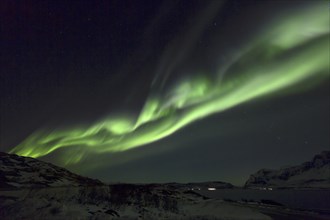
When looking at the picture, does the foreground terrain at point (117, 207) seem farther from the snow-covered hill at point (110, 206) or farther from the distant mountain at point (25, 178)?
the distant mountain at point (25, 178)

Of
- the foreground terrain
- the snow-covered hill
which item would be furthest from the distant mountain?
the foreground terrain

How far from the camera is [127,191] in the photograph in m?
57.6

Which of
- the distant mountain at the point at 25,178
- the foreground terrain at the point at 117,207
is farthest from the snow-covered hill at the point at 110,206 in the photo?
the distant mountain at the point at 25,178

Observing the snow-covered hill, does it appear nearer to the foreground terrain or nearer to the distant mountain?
the foreground terrain

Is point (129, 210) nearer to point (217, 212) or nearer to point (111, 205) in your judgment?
point (111, 205)

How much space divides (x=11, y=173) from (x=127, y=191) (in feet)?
359

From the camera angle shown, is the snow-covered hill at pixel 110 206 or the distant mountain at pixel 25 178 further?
the distant mountain at pixel 25 178

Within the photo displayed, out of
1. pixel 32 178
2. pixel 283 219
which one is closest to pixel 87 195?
pixel 283 219

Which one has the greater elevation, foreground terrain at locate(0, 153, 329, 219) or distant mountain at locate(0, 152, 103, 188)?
distant mountain at locate(0, 152, 103, 188)

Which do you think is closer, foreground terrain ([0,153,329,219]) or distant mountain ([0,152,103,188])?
foreground terrain ([0,153,329,219])

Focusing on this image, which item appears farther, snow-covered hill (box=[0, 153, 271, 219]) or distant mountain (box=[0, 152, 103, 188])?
distant mountain (box=[0, 152, 103, 188])

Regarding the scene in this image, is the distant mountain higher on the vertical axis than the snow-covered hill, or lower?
higher

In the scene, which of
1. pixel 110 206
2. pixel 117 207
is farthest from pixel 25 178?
pixel 117 207

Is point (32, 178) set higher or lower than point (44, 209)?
higher
